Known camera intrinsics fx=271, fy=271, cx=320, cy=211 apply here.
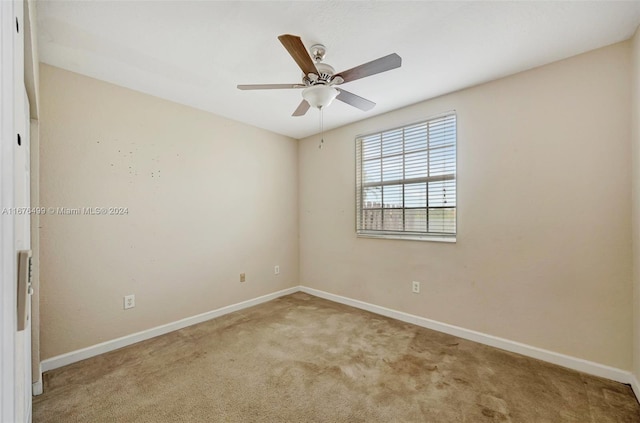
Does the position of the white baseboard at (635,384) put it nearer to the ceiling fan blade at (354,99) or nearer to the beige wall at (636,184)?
the beige wall at (636,184)

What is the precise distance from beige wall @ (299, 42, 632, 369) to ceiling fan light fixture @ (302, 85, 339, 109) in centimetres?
145

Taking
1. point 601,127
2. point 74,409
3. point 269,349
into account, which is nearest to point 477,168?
point 601,127

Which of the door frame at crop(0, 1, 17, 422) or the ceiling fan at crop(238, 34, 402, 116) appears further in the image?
the ceiling fan at crop(238, 34, 402, 116)

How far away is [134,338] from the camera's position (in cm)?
260

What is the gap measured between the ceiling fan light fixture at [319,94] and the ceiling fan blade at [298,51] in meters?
0.11

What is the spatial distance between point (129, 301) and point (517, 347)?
358 centimetres

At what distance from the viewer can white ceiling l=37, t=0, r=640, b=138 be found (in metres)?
1.66

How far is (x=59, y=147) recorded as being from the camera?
2.23 meters

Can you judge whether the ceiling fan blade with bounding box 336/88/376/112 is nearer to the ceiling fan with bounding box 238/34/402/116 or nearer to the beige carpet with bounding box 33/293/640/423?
the ceiling fan with bounding box 238/34/402/116

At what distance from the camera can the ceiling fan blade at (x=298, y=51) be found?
4.79 ft

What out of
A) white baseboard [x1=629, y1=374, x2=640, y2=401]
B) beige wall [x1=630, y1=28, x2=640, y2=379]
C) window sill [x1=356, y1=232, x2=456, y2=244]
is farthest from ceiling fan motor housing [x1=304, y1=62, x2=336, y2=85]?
white baseboard [x1=629, y1=374, x2=640, y2=401]

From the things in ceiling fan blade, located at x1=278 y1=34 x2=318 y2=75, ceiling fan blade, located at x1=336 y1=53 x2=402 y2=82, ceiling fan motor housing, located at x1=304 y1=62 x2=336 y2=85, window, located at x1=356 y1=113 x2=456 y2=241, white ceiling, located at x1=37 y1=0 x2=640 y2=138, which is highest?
white ceiling, located at x1=37 y1=0 x2=640 y2=138

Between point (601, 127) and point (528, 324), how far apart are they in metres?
1.67

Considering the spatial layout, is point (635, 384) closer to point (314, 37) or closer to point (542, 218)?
point (542, 218)
